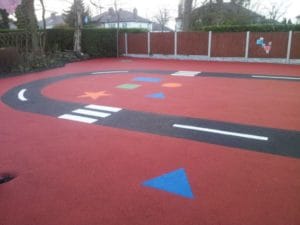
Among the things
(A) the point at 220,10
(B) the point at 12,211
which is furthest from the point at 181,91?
(A) the point at 220,10

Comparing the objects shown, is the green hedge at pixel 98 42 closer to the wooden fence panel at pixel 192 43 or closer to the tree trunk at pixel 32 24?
the wooden fence panel at pixel 192 43

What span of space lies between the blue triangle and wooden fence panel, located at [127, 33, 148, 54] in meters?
15.9

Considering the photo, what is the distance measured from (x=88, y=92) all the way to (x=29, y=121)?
2.73 metres

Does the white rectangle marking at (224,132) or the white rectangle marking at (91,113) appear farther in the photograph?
the white rectangle marking at (91,113)

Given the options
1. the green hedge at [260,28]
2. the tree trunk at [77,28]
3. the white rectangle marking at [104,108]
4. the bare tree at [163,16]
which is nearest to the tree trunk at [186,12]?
the green hedge at [260,28]

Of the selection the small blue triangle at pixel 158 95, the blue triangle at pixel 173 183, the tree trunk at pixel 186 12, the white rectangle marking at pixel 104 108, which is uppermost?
the tree trunk at pixel 186 12

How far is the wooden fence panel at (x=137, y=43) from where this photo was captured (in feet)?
60.5

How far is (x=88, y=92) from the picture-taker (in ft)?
26.6

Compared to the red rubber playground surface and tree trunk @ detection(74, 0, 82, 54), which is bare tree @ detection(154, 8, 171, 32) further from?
the red rubber playground surface

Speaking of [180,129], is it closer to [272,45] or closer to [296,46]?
[272,45]

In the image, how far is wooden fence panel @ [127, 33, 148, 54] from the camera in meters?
18.4

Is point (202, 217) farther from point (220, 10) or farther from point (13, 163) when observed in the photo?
point (220, 10)

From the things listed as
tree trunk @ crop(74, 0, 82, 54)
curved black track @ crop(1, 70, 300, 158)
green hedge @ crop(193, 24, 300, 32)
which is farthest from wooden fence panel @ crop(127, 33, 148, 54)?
curved black track @ crop(1, 70, 300, 158)

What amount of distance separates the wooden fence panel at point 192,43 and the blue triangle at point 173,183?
14.3m
